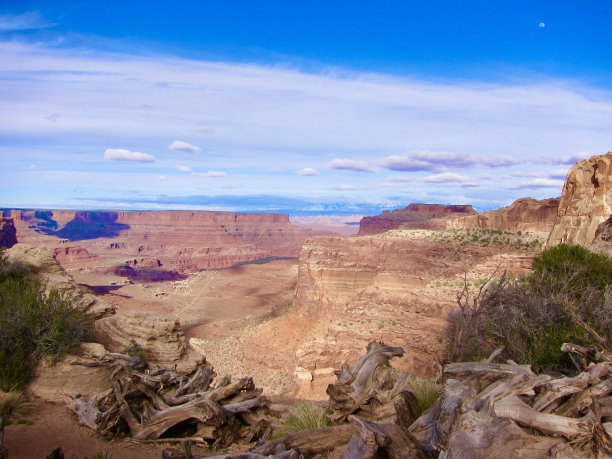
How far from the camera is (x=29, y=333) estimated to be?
971 centimetres

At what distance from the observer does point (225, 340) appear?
113 ft

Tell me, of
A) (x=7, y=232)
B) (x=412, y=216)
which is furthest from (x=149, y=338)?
(x=7, y=232)

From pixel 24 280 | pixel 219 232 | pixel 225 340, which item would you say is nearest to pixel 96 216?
pixel 219 232

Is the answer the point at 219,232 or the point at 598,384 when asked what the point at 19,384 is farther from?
the point at 219,232

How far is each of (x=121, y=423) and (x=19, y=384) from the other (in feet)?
9.59

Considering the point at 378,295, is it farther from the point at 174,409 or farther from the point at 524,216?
the point at 174,409

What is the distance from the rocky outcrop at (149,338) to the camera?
11.9 metres

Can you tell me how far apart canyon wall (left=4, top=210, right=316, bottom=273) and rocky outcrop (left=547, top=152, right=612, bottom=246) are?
108434 mm

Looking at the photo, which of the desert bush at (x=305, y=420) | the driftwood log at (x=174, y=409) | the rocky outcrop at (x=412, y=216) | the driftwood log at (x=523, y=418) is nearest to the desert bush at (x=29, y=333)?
the driftwood log at (x=174, y=409)

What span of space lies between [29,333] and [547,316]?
42.3 ft

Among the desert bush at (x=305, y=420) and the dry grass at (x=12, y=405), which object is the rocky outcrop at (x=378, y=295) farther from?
the dry grass at (x=12, y=405)

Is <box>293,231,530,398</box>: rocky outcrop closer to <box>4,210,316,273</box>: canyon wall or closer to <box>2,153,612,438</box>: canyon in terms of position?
<box>2,153,612,438</box>: canyon

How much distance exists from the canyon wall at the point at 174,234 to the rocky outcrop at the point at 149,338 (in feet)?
354

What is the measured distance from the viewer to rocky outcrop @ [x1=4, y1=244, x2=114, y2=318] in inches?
526
